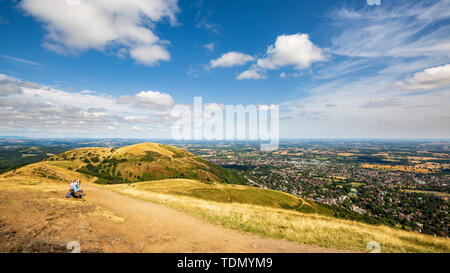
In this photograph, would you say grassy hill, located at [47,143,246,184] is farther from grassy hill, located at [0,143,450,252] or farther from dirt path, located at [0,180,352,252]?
dirt path, located at [0,180,352,252]

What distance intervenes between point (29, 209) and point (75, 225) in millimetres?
4883

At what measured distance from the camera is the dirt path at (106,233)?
29.0 feet

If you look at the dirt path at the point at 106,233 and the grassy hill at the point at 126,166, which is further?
the grassy hill at the point at 126,166

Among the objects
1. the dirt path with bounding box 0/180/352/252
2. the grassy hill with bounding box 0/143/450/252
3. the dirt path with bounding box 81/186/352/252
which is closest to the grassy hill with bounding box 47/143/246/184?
the grassy hill with bounding box 0/143/450/252

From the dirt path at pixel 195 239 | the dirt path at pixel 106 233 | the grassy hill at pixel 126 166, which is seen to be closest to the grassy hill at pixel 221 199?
the grassy hill at pixel 126 166

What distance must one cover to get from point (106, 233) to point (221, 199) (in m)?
59.5

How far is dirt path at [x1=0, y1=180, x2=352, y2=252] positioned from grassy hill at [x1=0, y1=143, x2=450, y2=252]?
2.14m

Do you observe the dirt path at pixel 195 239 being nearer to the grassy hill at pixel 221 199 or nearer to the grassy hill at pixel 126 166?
the grassy hill at pixel 221 199

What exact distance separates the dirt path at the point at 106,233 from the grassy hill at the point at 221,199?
Result: 2143 millimetres

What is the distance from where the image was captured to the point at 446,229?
2891 inches

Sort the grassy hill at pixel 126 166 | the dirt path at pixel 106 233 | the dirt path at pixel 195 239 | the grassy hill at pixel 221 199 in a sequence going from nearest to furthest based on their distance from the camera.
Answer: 1. the dirt path at pixel 106 233
2. the dirt path at pixel 195 239
3. the grassy hill at pixel 221 199
4. the grassy hill at pixel 126 166

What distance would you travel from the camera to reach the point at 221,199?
67062mm
